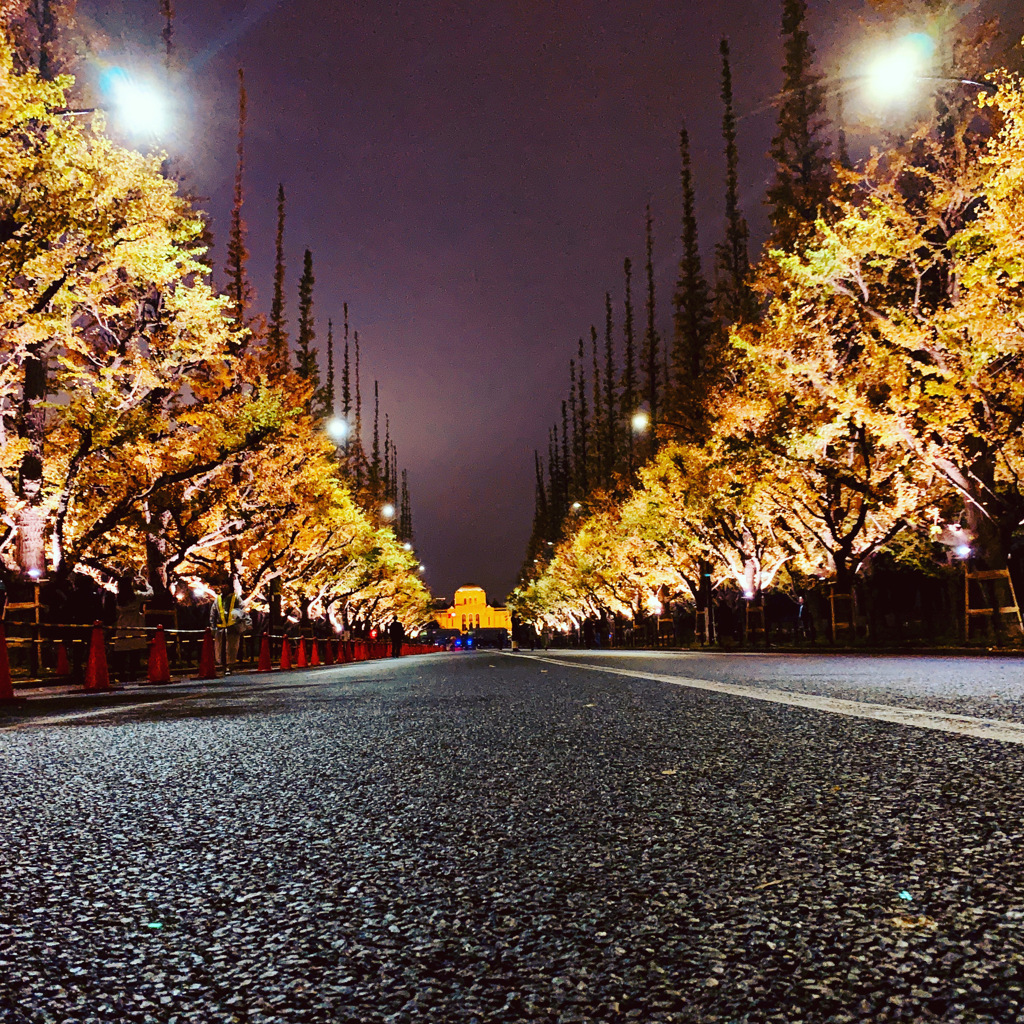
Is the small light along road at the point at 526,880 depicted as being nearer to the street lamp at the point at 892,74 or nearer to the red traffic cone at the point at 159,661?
the red traffic cone at the point at 159,661

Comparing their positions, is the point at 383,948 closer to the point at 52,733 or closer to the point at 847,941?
the point at 847,941

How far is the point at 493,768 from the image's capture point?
3760mm

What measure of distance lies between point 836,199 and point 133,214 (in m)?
14.3

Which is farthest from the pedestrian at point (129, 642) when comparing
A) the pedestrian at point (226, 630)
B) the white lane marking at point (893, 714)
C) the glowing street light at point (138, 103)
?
the white lane marking at point (893, 714)

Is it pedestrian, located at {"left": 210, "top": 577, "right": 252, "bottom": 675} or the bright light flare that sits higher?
the bright light flare

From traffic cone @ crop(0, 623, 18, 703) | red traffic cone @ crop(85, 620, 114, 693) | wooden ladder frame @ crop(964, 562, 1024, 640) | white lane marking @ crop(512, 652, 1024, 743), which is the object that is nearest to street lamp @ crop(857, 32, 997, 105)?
wooden ladder frame @ crop(964, 562, 1024, 640)

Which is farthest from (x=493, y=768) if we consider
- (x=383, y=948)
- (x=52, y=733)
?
(x=52, y=733)

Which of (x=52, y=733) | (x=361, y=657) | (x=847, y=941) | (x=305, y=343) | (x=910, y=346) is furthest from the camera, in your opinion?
(x=305, y=343)

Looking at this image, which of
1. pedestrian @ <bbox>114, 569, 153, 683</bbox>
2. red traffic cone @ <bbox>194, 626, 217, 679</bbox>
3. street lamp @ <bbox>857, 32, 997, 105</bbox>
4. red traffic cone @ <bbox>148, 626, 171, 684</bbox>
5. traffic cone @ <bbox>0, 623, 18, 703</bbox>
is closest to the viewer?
traffic cone @ <bbox>0, 623, 18, 703</bbox>

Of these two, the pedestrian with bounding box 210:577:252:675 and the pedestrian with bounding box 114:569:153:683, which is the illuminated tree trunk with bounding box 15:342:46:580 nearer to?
the pedestrian with bounding box 114:569:153:683

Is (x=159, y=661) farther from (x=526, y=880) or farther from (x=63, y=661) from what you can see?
(x=526, y=880)

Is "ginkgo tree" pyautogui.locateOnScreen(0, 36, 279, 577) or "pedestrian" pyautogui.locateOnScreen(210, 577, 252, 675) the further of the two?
"pedestrian" pyautogui.locateOnScreen(210, 577, 252, 675)

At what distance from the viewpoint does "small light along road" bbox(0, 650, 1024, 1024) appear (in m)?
1.39

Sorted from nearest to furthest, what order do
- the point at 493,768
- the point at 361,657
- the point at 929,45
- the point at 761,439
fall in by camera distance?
the point at 493,768 < the point at 929,45 < the point at 761,439 < the point at 361,657
